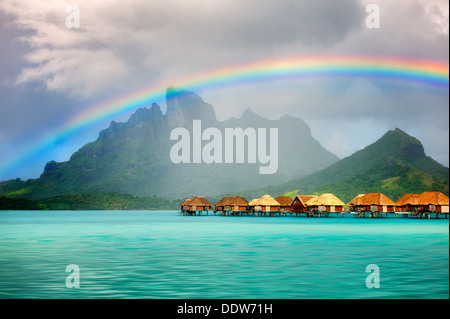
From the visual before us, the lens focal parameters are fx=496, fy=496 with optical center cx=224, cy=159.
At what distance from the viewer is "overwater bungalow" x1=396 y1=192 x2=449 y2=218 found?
333 ft

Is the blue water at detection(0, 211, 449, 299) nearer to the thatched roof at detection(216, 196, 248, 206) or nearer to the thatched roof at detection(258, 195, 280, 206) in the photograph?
the thatched roof at detection(258, 195, 280, 206)

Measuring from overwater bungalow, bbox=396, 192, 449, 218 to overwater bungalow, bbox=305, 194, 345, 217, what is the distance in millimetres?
13115

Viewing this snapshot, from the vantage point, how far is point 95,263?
91.9 feet

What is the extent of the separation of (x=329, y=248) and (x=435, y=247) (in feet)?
28.2

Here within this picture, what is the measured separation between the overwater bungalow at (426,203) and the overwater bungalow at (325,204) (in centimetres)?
1312

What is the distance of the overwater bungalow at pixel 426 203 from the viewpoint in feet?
333

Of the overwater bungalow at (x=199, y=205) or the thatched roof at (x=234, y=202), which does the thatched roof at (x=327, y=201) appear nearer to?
the thatched roof at (x=234, y=202)

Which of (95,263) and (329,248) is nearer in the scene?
(95,263)

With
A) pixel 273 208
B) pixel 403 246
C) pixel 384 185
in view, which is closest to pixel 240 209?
pixel 273 208

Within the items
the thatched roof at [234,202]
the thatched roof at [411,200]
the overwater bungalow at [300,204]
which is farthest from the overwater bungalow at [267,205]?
the thatched roof at [411,200]

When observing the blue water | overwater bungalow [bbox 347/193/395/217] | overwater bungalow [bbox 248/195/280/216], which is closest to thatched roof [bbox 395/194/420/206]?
overwater bungalow [bbox 347/193/395/217]
